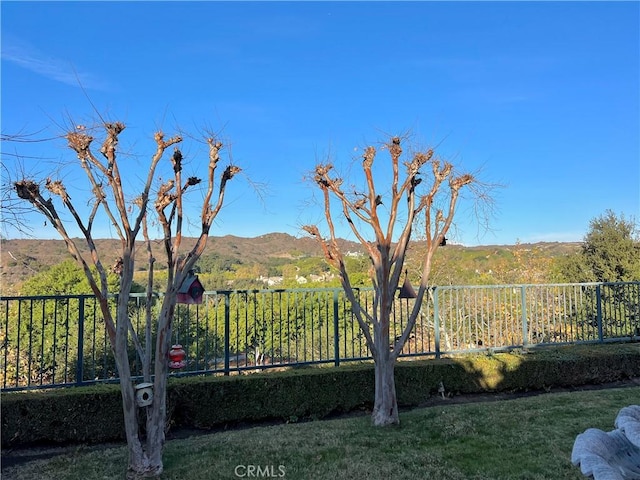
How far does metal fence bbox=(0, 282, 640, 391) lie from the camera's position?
17.4 feet

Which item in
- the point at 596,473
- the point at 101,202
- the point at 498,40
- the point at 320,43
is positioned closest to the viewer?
the point at 596,473

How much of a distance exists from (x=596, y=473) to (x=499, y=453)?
2478mm

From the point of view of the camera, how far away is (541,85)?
7750mm

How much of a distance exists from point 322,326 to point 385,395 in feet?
7.35

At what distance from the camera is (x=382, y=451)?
3443 mm

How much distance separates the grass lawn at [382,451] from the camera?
3045 mm

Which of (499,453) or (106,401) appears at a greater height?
(106,401)

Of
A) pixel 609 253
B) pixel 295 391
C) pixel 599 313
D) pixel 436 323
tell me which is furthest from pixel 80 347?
pixel 609 253

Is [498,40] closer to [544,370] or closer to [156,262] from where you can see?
[544,370]

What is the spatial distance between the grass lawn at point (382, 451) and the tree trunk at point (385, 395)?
0.41 ft

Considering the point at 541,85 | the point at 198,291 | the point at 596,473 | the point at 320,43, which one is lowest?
the point at 596,473

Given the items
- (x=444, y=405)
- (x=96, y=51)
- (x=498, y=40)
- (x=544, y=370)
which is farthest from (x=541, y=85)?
(x=96, y=51)

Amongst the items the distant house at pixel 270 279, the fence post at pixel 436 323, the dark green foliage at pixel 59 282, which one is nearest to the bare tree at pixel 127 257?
the fence post at pixel 436 323

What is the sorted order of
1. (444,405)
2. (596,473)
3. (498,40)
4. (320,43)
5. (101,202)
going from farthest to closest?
(320,43), (498,40), (444,405), (101,202), (596,473)
